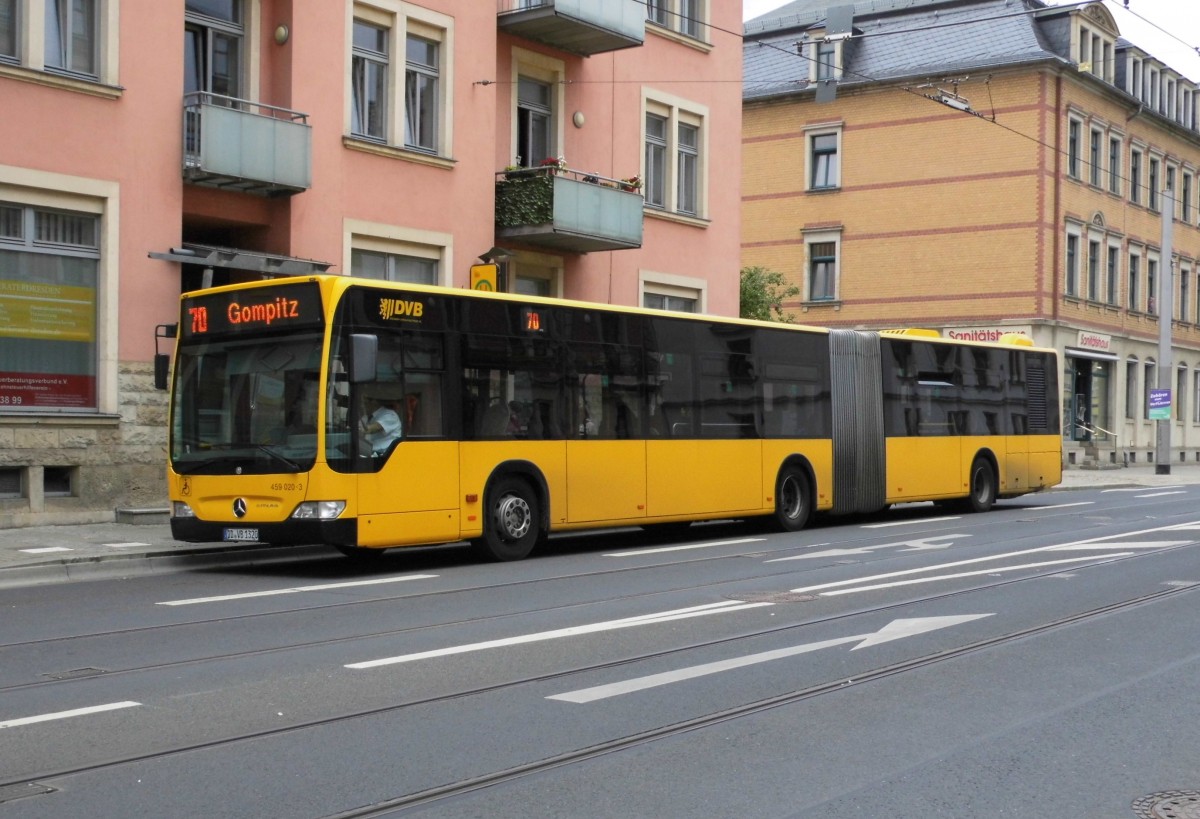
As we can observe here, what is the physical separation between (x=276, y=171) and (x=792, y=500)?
8.42 m

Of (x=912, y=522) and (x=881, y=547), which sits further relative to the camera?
(x=912, y=522)

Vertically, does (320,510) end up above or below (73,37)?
below

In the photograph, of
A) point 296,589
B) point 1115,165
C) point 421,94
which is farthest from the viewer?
point 1115,165

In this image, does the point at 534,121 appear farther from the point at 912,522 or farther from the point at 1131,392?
the point at 1131,392

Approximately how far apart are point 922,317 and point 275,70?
30.9m

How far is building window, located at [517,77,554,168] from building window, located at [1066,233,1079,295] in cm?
2635

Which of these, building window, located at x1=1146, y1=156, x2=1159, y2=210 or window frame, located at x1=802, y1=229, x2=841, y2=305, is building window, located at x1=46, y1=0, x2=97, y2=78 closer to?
window frame, located at x1=802, y1=229, x2=841, y2=305

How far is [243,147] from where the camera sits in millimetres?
20188

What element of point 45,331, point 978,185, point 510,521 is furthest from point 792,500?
point 978,185

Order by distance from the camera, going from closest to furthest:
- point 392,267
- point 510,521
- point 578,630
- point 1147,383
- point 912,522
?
point 578,630, point 510,521, point 912,522, point 392,267, point 1147,383

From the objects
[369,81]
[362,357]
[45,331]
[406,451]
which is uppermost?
[369,81]

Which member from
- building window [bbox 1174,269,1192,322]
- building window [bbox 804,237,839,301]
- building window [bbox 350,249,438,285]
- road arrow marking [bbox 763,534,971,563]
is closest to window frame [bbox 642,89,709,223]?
building window [bbox 350,249,438,285]

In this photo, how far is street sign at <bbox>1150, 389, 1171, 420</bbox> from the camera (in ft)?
140

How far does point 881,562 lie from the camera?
15570 mm
